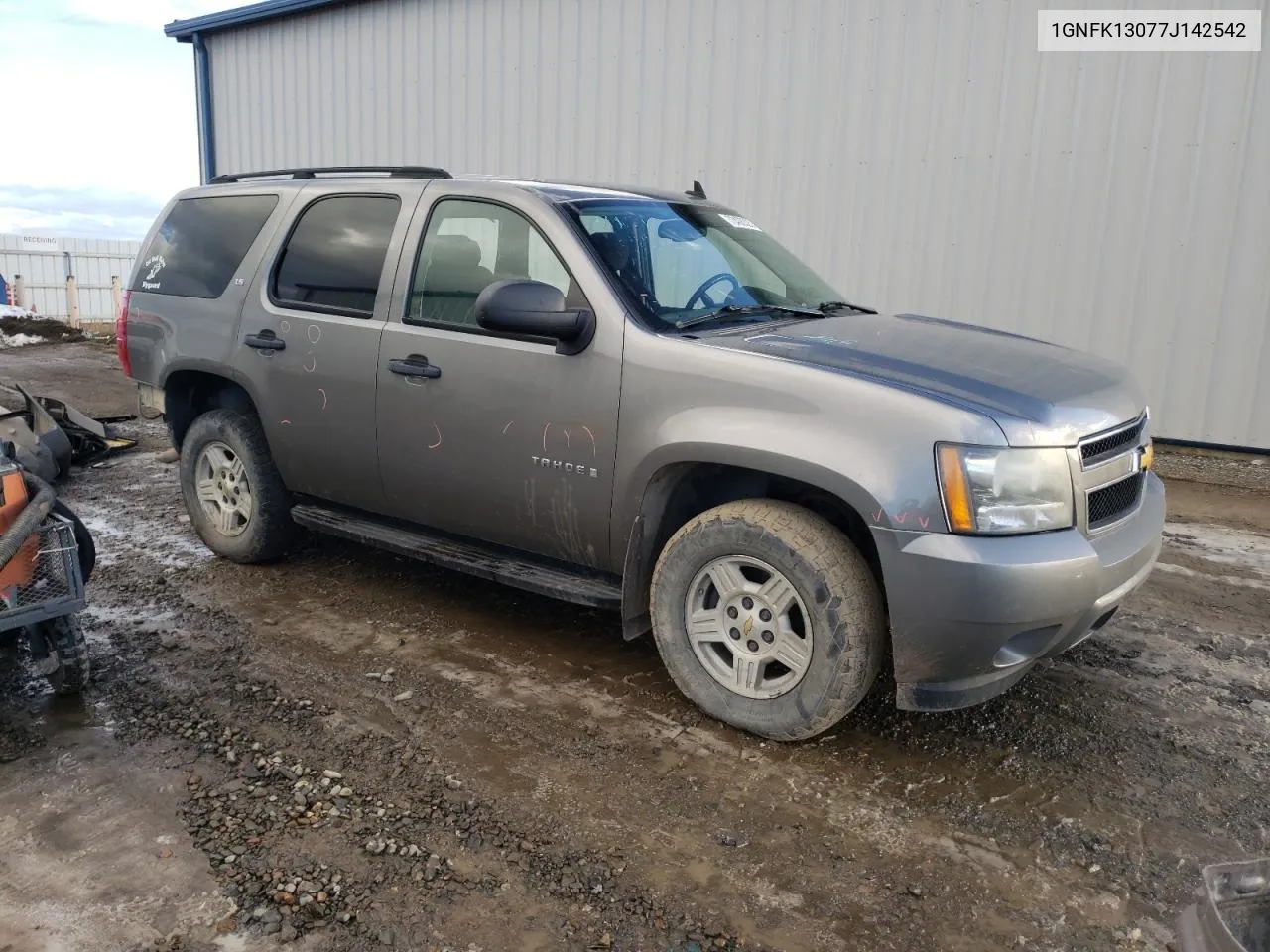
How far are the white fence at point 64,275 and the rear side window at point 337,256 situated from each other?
67.0 feet

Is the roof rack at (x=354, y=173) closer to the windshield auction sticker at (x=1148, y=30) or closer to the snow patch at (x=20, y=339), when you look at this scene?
the windshield auction sticker at (x=1148, y=30)

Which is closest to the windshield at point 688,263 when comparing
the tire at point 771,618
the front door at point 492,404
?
the front door at point 492,404

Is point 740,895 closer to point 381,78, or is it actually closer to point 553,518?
point 553,518

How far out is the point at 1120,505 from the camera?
336cm

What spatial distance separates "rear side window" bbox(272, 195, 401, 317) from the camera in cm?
437

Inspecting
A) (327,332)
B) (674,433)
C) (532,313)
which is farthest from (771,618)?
(327,332)

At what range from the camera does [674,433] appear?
11.1 feet

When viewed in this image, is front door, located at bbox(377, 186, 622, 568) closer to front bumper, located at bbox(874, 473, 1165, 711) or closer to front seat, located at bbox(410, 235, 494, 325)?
front seat, located at bbox(410, 235, 494, 325)

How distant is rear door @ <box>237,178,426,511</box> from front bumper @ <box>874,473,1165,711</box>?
2.48 m

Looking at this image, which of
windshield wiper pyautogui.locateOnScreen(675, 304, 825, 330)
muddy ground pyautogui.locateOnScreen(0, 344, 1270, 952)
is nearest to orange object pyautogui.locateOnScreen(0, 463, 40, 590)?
muddy ground pyautogui.locateOnScreen(0, 344, 1270, 952)

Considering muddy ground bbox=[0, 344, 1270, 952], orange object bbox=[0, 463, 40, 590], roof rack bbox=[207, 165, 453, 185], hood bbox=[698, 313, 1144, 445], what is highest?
roof rack bbox=[207, 165, 453, 185]

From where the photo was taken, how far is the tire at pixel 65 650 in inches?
140

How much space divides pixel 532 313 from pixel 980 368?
5.26 feet

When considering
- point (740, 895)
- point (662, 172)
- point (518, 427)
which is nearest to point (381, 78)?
point (662, 172)
